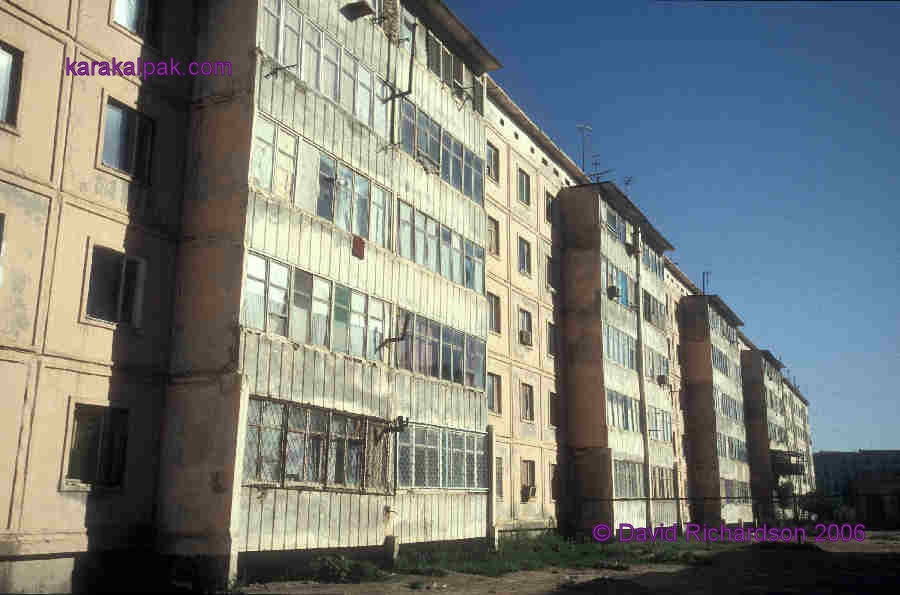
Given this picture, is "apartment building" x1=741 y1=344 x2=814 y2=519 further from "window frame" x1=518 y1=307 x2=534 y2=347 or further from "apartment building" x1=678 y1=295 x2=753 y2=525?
"window frame" x1=518 y1=307 x2=534 y2=347

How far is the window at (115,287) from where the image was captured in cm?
1563

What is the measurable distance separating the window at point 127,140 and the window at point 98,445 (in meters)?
4.84

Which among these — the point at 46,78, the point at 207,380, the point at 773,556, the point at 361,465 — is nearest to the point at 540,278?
the point at 773,556

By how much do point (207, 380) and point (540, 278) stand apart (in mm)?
20264

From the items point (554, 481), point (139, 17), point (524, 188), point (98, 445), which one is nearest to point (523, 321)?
point (524, 188)

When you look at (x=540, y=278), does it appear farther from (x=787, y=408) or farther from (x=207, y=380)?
(x=787, y=408)

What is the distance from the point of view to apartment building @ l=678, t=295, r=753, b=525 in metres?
53.0

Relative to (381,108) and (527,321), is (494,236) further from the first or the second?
(381,108)

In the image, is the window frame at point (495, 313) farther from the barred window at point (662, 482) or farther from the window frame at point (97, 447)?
the window frame at point (97, 447)

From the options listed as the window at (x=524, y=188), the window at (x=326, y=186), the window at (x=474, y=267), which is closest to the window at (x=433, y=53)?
the window at (x=474, y=267)

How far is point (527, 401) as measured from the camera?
32156mm

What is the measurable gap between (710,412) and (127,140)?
46112 mm

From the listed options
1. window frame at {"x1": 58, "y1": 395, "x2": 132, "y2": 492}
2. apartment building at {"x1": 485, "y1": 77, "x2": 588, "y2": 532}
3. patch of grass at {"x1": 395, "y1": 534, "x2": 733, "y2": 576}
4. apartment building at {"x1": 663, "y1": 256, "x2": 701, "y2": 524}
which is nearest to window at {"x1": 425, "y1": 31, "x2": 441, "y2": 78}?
apartment building at {"x1": 485, "y1": 77, "x2": 588, "y2": 532}

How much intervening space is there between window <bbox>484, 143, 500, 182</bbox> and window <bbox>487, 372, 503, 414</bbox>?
7.59m
